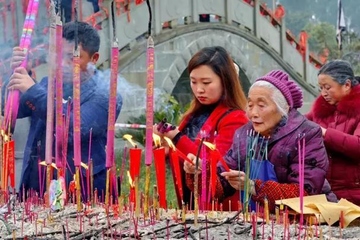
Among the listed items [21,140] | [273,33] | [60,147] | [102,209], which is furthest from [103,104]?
[273,33]

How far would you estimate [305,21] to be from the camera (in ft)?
129

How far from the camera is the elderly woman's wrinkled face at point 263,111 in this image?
2.79 m

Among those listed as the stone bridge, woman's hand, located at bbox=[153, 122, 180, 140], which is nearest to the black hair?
woman's hand, located at bbox=[153, 122, 180, 140]

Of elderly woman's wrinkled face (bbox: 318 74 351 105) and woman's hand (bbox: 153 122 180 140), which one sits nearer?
woman's hand (bbox: 153 122 180 140)

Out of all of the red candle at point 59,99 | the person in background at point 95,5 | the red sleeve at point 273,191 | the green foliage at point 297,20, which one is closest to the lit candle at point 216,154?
the red sleeve at point 273,191

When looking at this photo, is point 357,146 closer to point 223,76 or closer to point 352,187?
point 352,187

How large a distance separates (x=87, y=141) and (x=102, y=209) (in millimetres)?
618

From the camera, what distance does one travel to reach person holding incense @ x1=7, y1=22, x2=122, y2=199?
10.3ft

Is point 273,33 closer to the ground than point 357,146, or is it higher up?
higher up

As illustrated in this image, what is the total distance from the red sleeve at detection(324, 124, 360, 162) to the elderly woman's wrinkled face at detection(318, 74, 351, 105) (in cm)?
27

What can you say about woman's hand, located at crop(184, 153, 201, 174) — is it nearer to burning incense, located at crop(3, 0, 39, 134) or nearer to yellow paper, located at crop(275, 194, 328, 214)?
yellow paper, located at crop(275, 194, 328, 214)

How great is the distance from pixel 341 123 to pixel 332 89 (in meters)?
0.18

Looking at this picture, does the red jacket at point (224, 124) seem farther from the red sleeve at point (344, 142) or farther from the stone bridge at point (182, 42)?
the stone bridge at point (182, 42)

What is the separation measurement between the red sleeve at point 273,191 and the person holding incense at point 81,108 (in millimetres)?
829
